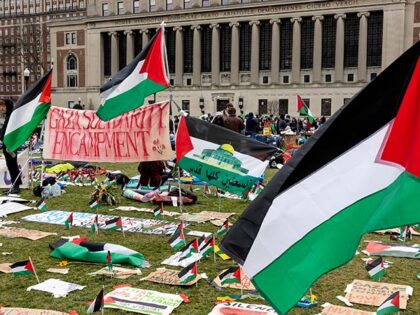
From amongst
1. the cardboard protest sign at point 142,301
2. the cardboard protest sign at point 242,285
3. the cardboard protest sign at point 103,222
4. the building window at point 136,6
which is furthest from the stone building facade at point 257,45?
the cardboard protest sign at point 142,301

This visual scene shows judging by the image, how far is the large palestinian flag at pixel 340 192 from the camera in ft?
11.7

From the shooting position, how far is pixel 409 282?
22.2ft

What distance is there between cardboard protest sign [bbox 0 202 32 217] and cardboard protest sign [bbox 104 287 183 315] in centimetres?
562

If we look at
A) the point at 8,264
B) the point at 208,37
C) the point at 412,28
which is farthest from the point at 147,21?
the point at 8,264

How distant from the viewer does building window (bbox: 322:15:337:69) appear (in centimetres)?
6275

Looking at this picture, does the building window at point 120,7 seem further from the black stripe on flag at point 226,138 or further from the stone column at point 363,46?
the black stripe on flag at point 226,138

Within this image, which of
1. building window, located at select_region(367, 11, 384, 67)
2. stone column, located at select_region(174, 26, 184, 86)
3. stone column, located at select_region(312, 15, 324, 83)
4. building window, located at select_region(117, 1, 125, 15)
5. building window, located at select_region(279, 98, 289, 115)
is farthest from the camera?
building window, located at select_region(117, 1, 125, 15)

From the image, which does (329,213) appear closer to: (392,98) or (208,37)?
(392,98)

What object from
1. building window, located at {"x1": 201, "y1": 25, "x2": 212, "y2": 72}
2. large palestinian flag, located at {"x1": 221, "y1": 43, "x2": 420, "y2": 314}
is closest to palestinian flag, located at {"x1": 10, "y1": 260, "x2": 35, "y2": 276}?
large palestinian flag, located at {"x1": 221, "y1": 43, "x2": 420, "y2": 314}

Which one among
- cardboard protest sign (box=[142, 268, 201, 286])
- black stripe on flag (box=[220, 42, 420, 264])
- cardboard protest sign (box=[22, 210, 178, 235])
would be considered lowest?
cardboard protest sign (box=[22, 210, 178, 235])

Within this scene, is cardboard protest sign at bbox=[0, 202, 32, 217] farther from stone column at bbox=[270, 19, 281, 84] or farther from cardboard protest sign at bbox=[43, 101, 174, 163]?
stone column at bbox=[270, 19, 281, 84]

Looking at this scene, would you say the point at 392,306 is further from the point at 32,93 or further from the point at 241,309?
the point at 32,93

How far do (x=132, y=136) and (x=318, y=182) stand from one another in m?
8.91

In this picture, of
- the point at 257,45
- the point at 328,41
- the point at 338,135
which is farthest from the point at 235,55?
the point at 338,135
